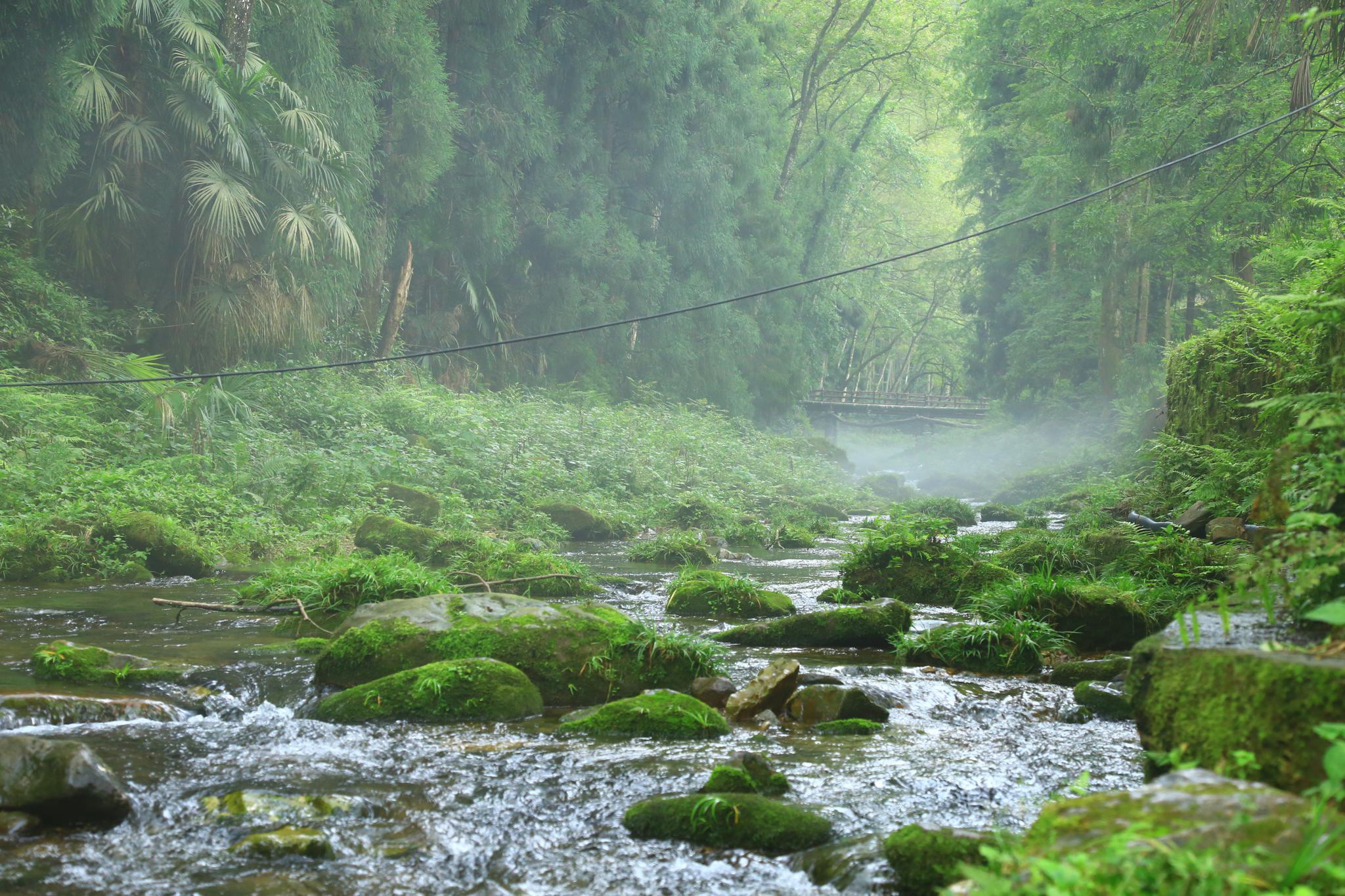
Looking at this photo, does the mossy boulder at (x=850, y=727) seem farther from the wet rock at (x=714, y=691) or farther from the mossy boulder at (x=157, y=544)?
the mossy boulder at (x=157, y=544)

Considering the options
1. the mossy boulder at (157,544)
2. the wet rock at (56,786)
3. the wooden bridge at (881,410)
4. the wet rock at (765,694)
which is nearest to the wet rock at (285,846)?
the wet rock at (56,786)

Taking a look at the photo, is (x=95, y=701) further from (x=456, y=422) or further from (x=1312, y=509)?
(x=456, y=422)

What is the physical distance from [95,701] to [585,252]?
72.3 ft

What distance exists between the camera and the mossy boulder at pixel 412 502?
1259cm

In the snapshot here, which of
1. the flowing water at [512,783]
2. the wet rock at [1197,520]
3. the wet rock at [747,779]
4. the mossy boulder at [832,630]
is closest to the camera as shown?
the flowing water at [512,783]

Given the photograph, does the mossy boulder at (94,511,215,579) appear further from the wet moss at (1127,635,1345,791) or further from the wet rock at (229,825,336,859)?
the wet moss at (1127,635,1345,791)

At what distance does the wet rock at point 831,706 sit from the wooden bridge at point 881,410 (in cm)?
3474

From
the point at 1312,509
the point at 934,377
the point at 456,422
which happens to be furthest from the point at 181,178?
the point at 934,377

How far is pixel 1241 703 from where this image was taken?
8.26 ft

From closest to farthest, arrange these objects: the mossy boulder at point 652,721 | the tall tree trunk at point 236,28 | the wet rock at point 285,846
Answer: the wet rock at point 285,846 < the mossy boulder at point 652,721 < the tall tree trunk at point 236,28

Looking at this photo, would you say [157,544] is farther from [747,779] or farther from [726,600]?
[747,779]

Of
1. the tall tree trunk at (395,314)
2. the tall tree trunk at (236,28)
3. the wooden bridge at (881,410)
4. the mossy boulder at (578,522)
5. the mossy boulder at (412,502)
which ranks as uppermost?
the tall tree trunk at (236,28)

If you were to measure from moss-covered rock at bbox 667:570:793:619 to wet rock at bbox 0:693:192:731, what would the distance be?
437cm

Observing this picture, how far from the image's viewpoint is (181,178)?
1480 centimetres
